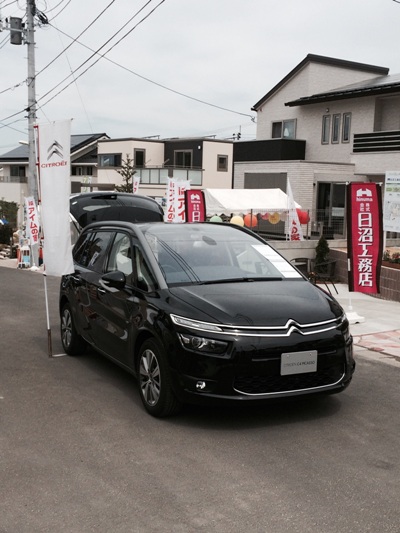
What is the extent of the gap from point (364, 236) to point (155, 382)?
222 inches

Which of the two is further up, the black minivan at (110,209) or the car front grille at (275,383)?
the black minivan at (110,209)

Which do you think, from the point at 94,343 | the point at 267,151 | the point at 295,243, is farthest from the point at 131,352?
the point at 267,151

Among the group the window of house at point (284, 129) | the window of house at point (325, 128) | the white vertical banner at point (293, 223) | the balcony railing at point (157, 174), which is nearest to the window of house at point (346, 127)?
the window of house at point (325, 128)

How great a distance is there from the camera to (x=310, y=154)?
25922 millimetres

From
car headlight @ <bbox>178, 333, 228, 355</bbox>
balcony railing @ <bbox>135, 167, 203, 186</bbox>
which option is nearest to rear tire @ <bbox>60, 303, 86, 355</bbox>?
car headlight @ <bbox>178, 333, 228, 355</bbox>

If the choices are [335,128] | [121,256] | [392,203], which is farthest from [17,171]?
[121,256]

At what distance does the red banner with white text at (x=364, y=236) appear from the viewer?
9.63 meters

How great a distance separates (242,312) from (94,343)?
2267 millimetres

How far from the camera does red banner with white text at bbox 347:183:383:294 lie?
963 centimetres

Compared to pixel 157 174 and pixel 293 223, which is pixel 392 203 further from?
pixel 157 174

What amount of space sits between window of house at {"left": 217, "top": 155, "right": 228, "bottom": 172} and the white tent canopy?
23601mm

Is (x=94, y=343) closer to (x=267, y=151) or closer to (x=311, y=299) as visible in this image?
(x=311, y=299)

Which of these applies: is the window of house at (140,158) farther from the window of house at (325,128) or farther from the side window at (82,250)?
the side window at (82,250)

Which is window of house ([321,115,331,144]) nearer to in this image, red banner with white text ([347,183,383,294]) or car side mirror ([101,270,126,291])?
red banner with white text ([347,183,383,294])
